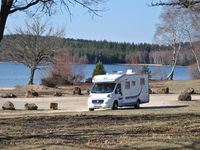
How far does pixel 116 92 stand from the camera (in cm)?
3509

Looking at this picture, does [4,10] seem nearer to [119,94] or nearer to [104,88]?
[119,94]

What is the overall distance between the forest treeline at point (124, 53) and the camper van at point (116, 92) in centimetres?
4066

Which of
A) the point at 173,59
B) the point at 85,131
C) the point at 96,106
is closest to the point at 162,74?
the point at 173,59

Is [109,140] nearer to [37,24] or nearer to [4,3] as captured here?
[4,3]

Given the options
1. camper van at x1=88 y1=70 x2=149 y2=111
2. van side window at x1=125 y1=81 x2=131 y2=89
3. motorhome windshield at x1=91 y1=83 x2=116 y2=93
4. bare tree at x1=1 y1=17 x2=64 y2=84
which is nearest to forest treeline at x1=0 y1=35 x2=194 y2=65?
bare tree at x1=1 y1=17 x2=64 y2=84

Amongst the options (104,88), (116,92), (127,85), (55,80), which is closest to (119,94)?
(116,92)

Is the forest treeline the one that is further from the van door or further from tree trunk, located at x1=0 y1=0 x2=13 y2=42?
tree trunk, located at x1=0 y1=0 x2=13 y2=42

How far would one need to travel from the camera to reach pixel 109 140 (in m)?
12.2

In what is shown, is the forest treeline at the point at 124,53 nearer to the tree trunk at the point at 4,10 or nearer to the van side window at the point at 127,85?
the van side window at the point at 127,85

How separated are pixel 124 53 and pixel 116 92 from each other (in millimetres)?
119636

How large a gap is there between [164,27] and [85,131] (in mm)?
65620

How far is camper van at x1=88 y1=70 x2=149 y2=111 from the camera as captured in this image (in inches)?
1359

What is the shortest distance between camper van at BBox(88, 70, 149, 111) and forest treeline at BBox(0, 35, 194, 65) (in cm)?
Result: 4066

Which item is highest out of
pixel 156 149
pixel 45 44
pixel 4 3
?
pixel 45 44
